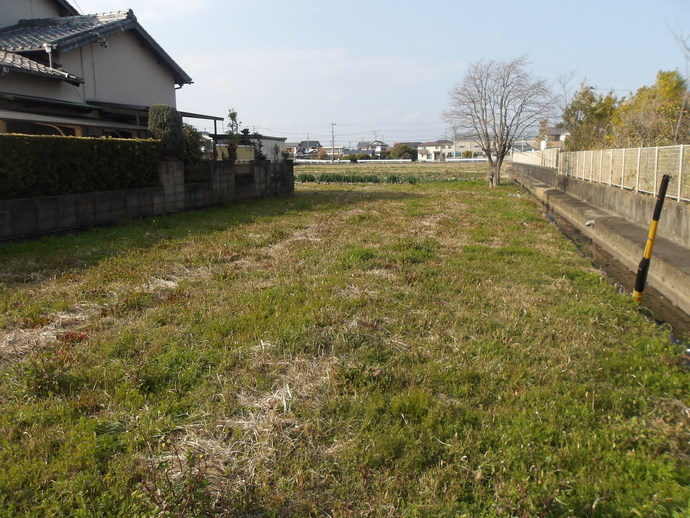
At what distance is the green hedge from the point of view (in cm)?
745

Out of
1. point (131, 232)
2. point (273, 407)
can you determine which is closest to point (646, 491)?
point (273, 407)

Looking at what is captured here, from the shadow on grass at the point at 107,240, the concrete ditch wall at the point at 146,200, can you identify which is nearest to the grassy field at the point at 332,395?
the shadow on grass at the point at 107,240

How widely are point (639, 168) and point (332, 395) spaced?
34.2 feet

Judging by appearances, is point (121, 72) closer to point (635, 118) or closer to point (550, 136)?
point (635, 118)

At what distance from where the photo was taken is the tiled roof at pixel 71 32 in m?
12.2

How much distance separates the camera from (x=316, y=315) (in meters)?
4.39

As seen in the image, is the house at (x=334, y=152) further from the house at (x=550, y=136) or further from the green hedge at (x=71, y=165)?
the green hedge at (x=71, y=165)

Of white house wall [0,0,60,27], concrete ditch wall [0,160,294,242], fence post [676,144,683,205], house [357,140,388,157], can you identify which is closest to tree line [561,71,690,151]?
fence post [676,144,683,205]

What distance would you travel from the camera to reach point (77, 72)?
517 inches

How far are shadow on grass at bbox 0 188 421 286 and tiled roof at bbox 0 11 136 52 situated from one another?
5.74 metres

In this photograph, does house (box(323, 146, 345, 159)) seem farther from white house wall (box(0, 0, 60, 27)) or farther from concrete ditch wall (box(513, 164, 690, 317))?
concrete ditch wall (box(513, 164, 690, 317))

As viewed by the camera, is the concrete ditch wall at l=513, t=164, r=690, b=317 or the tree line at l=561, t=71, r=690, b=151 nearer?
the concrete ditch wall at l=513, t=164, r=690, b=317

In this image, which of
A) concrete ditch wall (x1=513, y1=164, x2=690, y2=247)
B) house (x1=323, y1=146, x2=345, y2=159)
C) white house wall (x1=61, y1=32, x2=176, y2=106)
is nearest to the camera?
concrete ditch wall (x1=513, y1=164, x2=690, y2=247)

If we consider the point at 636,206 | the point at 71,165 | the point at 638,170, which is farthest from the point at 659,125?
the point at 71,165
